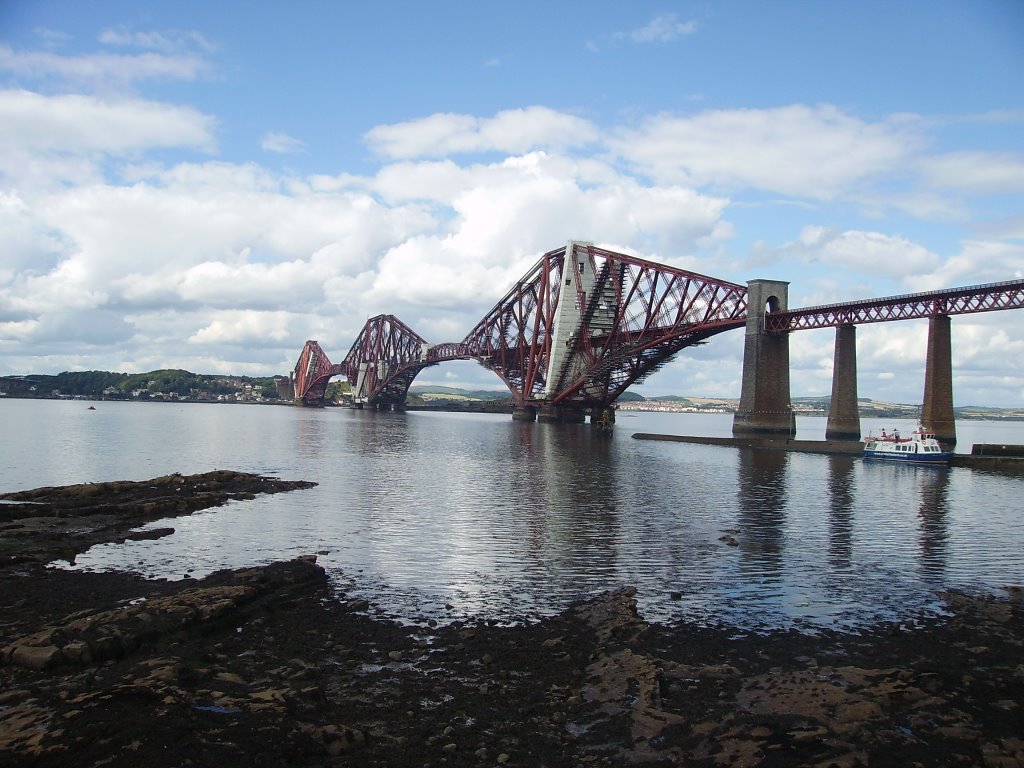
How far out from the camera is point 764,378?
3324 inches

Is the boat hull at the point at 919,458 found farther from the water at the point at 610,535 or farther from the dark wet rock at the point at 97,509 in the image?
the dark wet rock at the point at 97,509

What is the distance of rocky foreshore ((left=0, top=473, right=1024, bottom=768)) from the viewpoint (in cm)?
989

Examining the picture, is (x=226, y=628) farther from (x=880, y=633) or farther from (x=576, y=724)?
(x=880, y=633)

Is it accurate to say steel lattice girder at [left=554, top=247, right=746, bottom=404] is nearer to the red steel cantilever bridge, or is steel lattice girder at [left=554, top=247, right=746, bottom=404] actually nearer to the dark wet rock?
the red steel cantilever bridge

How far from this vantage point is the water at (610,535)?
18.6 meters

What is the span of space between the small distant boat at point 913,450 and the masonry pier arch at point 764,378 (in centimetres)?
1810

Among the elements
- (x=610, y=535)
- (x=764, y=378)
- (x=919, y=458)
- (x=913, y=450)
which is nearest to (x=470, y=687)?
(x=610, y=535)

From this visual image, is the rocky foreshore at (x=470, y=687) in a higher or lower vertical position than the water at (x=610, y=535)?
higher

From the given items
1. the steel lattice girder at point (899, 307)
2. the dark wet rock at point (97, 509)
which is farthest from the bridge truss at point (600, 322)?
the dark wet rock at point (97, 509)

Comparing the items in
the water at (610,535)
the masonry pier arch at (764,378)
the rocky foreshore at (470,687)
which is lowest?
the water at (610,535)

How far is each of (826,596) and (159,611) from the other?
15330 millimetres

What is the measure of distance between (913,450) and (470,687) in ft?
200

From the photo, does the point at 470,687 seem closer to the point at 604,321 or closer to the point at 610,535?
the point at 610,535

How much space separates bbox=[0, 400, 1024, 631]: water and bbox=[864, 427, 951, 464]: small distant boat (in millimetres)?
4355
